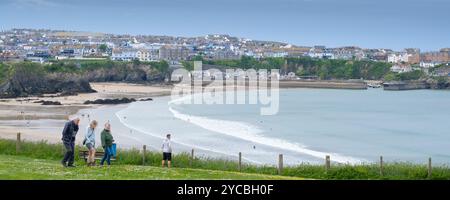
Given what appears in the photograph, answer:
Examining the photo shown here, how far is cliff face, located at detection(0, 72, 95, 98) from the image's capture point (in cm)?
7819

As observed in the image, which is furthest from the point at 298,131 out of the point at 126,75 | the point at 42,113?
the point at 126,75

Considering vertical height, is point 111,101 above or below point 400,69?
above

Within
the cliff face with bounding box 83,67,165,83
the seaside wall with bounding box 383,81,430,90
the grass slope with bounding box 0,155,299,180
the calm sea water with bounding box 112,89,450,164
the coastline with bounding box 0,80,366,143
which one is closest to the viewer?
the grass slope with bounding box 0,155,299,180

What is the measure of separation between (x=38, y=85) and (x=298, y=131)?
141ft

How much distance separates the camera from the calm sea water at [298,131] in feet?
119

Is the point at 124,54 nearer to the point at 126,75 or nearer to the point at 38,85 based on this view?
the point at 126,75

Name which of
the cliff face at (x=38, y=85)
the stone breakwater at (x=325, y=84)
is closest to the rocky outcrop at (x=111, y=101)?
the cliff face at (x=38, y=85)

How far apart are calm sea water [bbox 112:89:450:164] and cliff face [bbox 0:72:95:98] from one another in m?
11.9

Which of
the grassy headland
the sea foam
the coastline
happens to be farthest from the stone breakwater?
the grassy headland

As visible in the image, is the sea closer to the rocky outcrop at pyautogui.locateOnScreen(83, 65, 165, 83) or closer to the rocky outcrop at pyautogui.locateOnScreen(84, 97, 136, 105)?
the rocky outcrop at pyautogui.locateOnScreen(84, 97, 136, 105)

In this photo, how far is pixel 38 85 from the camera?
84.9 metres

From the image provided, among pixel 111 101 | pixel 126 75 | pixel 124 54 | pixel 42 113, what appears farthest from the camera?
pixel 124 54
